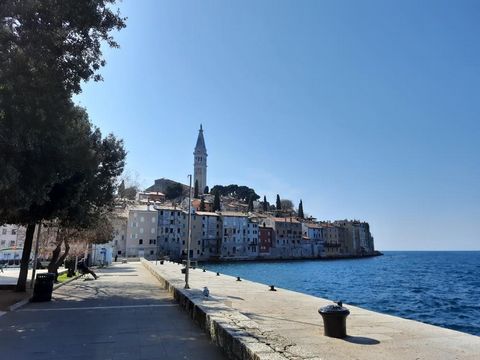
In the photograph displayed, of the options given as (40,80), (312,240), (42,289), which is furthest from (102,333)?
(312,240)

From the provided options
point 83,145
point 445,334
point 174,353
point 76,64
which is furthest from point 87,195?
point 445,334

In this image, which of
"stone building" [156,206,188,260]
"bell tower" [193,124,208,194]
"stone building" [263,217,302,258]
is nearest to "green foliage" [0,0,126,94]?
"stone building" [156,206,188,260]

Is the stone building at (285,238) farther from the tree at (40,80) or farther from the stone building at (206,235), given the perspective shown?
the tree at (40,80)

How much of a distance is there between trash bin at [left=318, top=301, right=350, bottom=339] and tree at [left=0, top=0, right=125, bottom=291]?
8678mm

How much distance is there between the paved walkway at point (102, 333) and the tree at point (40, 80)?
12.4 feet

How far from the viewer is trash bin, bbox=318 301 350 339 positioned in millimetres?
9766

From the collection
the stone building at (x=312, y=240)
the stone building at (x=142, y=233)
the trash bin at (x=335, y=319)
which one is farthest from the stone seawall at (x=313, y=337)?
the stone building at (x=312, y=240)

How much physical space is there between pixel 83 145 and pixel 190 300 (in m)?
7.53

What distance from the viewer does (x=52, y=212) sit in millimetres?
17438

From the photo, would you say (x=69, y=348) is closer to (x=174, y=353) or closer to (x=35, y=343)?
(x=35, y=343)

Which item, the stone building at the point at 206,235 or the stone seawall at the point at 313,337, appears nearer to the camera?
the stone seawall at the point at 313,337

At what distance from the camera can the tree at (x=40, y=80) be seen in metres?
10.6

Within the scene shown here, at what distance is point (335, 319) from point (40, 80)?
34.5 ft

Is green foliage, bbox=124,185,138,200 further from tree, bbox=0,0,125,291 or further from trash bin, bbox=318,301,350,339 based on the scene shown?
trash bin, bbox=318,301,350,339
